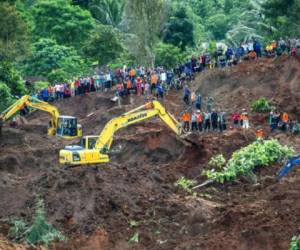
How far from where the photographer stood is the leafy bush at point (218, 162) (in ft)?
115

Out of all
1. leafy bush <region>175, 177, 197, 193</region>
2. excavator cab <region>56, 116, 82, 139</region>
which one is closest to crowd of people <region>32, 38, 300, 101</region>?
excavator cab <region>56, 116, 82, 139</region>

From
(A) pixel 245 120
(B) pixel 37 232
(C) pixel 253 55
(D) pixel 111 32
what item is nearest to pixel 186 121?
(A) pixel 245 120

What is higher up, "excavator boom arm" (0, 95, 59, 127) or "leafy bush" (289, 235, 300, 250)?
"leafy bush" (289, 235, 300, 250)

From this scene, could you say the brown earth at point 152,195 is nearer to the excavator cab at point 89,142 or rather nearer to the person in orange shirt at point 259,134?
the person in orange shirt at point 259,134

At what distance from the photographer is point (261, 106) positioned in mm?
44062

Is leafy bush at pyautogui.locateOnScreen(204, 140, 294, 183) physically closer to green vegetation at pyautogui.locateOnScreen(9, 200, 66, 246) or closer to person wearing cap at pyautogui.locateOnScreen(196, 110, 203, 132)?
person wearing cap at pyautogui.locateOnScreen(196, 110, 203, 132)

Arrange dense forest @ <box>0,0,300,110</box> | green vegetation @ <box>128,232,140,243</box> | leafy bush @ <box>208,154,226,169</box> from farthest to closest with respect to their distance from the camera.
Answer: dense forest @ <box>0,0,300,110</box>, leafy bush @ <box>208,154,226,169</box>, green vegetation @ <box>128,232,140,243</box>

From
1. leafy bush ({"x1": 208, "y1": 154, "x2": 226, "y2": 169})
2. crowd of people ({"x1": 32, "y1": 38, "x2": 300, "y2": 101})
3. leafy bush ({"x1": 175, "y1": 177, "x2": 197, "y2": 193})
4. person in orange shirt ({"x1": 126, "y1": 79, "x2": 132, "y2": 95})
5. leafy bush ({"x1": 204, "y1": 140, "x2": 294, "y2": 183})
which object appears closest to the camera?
leafy bush ({"x1": 175, "y1": 177, "x2": 197, "y2": 193})

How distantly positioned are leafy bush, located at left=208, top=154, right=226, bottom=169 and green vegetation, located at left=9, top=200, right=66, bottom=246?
29.5 ft

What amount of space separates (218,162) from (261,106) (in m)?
9.70

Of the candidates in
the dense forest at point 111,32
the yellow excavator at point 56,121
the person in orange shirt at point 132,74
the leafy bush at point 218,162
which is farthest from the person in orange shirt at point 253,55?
the leafy bush at point 218,162

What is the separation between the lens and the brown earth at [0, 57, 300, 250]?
2694 cm

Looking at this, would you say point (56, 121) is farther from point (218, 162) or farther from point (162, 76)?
point (218, 162)

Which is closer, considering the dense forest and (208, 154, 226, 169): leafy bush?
(208, 154, 226, 169): leafy bush
